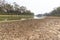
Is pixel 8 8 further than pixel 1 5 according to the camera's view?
Yes

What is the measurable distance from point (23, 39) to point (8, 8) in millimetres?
51216

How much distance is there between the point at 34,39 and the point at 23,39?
27.6 inches

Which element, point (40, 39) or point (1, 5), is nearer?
point (40, 39)

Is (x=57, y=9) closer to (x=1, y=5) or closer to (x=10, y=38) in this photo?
(x=1, y=5)

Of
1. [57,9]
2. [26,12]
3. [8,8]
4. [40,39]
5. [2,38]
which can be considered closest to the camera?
[2,38]

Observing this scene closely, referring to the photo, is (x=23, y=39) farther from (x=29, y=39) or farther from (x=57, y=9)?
(x=57, y=9)

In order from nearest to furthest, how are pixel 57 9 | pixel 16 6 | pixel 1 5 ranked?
1. pixel 1 5
2. pixel 16 6
3. pixel 57 9

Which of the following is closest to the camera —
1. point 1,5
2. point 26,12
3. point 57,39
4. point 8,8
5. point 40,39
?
point 40,39

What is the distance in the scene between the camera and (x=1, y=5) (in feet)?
173

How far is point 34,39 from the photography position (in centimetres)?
965

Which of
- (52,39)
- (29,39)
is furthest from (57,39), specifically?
(29,39)

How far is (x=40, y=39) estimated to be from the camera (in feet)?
32.3

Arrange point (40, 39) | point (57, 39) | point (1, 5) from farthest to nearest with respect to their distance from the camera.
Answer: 1. point (1, 5)
2. point (57, 39)
3. point (40, 39)

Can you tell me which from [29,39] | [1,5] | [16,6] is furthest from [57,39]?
[16,6]
